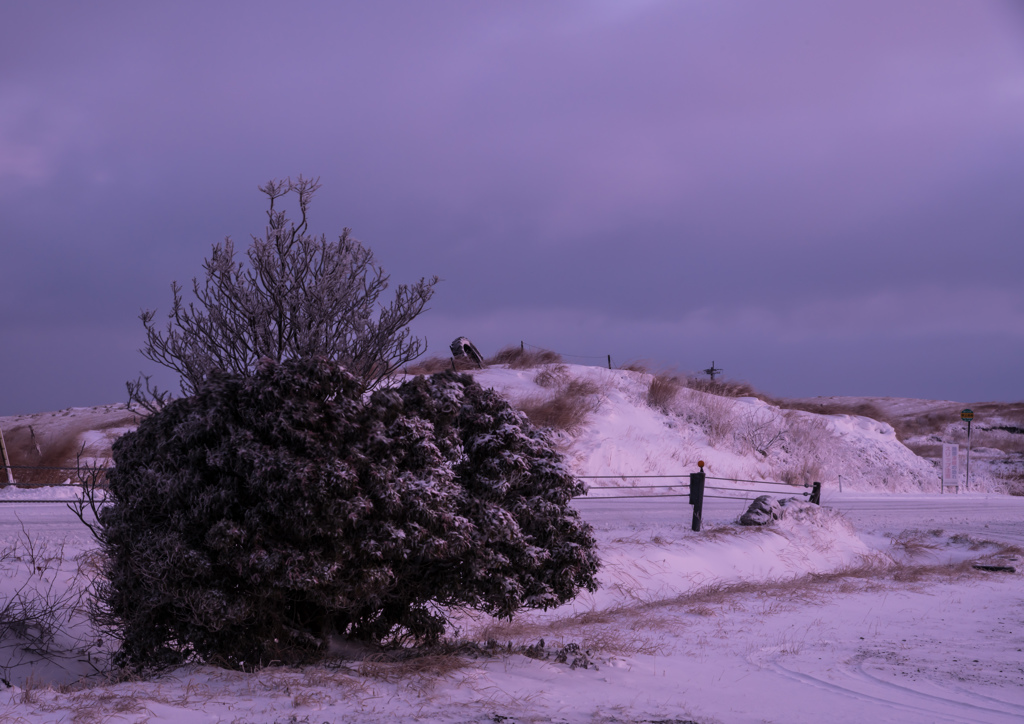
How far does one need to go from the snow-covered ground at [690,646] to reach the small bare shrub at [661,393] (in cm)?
1316

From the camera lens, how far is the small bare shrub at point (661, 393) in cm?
3278

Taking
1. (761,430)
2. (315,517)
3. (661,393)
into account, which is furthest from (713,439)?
(315,517)

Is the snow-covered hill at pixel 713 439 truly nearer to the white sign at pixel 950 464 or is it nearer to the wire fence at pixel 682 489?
the wire fence at pixel 682 489

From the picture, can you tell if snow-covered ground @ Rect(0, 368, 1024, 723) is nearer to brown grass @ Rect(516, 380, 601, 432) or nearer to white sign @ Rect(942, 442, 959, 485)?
brown grass @ Rect(516, 380, 601, 432)

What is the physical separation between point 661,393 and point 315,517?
2929 centimetres

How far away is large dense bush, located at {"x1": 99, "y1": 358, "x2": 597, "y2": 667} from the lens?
5152mm

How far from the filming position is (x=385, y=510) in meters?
5.30

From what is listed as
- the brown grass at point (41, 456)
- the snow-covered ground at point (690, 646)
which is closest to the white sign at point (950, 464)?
the snow-covered ground at point (690, 646)

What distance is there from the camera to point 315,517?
5.07m

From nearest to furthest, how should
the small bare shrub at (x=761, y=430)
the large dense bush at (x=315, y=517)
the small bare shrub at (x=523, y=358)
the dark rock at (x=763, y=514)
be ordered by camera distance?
the large dense bush at (x=315, y=517)
the dark rock at (x=763, y=514)
the small bare shrub at (x=761, y=430)
the small bare shrub at (x=523, y=358)

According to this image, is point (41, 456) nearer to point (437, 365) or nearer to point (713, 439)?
point (437, 365)

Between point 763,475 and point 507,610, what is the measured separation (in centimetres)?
2496

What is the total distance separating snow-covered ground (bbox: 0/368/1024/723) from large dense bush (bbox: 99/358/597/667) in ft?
1.63

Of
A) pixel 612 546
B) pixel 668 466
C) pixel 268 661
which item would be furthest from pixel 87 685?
pixel 668 466
